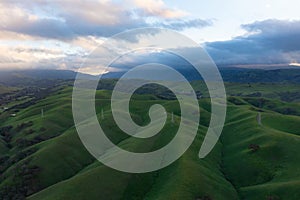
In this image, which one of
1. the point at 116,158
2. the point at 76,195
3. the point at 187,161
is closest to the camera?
the point at 76,195

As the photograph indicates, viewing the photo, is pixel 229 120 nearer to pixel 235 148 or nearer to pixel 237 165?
pixel 235 148

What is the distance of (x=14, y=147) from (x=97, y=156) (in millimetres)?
56555

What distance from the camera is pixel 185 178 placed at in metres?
88.3

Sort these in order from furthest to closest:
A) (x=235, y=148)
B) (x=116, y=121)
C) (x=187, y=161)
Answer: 1. (x=116, y=121)
2. (x=235, y=148)
3. (x=187, y=161)

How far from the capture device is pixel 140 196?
8731cm

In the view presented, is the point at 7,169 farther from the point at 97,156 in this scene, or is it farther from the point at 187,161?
the point at 187,161

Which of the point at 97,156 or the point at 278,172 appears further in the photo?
the point at 97,156

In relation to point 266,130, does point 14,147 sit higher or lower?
lower

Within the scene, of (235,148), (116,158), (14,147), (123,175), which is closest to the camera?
(123,175)

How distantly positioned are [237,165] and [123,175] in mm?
38483

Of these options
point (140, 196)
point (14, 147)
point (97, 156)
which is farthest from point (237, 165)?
point (14, 147)

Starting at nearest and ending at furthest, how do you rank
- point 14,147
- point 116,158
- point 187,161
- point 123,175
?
point 123,175, point 187,161, point 116,158, point 14,147

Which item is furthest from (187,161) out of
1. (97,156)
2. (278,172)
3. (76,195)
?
→ (97,156)

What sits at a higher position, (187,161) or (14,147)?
(187,161)
